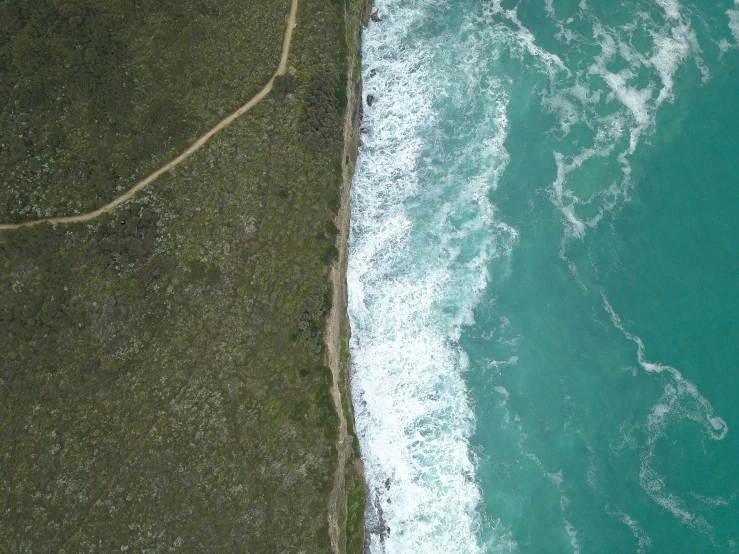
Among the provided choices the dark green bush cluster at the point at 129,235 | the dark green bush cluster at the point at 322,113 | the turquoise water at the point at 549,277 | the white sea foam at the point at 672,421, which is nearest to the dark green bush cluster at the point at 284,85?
the dark green bush cluster at the point at 322,113

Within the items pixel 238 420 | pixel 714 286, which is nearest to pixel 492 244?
pixel 714 286

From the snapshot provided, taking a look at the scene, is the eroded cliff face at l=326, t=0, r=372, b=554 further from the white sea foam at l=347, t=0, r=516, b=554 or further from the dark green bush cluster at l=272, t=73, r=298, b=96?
the dark green bush cluster at l=272, t=73, r=298, b=96

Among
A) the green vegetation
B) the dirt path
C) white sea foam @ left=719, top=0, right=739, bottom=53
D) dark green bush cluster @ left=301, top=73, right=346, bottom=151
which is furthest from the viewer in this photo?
white sea foam @ left=719, top=0, right=739, bottom=53

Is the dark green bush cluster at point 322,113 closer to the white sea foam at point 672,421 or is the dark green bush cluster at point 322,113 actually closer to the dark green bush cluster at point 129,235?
the dark green bush cluster at point 129,235

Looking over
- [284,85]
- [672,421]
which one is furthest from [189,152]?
[672,421]

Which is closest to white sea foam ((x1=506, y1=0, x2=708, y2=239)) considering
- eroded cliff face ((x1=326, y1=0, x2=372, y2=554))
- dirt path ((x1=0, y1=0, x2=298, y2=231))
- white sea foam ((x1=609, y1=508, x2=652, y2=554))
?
eroded cliff face ((x1=326, y1=0, x2=372, y2=554))

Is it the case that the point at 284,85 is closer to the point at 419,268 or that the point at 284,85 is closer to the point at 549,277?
the point at 419,268

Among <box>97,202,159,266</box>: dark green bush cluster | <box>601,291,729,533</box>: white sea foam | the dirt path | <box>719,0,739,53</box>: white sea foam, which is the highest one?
<box>719,0,739,53</box>: white sea foam
